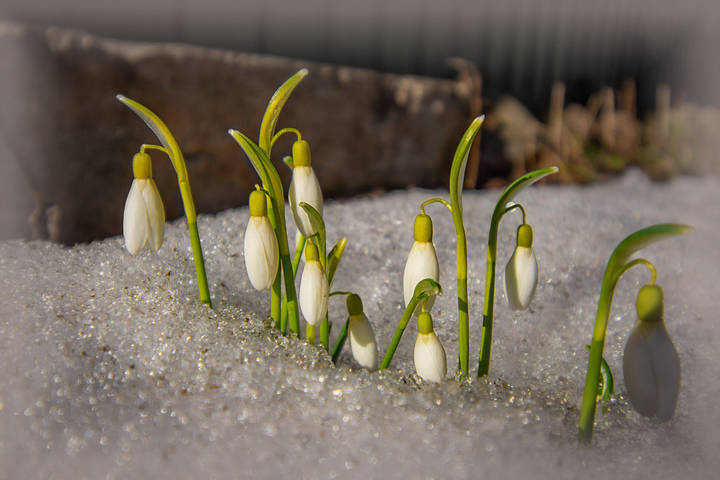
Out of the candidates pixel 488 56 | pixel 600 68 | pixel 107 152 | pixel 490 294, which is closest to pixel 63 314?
pixel 490 294

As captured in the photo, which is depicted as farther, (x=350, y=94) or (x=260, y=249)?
(x=350, y=94)

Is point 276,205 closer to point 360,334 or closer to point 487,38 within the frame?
point 360,334

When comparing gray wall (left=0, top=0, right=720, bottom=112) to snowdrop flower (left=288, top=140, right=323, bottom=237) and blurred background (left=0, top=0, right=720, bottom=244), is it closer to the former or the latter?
blurred background (left=0, top=0, right=720, bottom=244)

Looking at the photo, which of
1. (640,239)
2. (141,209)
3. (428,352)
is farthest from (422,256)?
(141,209)

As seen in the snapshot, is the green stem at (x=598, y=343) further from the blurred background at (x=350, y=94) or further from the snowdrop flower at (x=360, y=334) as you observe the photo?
the blurred background at (x=350, y=94)

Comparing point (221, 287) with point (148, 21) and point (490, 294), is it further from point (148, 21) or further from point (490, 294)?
point (148, 21)

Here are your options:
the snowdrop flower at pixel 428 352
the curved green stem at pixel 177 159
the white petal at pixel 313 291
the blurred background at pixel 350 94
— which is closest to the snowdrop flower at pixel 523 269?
the snowdrop flower at pixel 428 352

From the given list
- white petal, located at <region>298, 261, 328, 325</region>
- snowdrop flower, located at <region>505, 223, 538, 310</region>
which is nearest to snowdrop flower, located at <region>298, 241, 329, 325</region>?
white petal, located at <region>298, 261, 328, 325</region>
